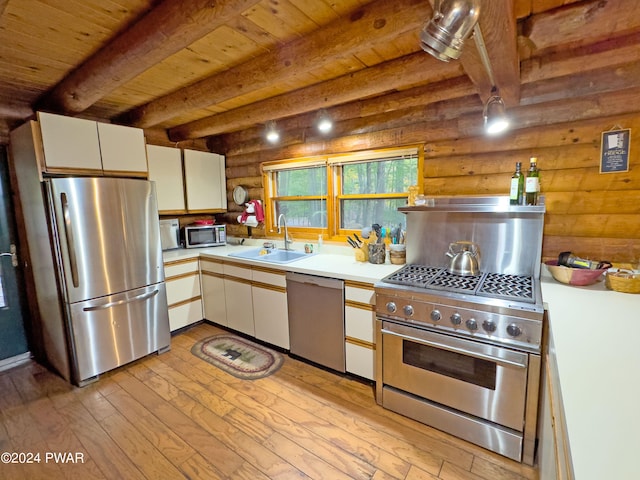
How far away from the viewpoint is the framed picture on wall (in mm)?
1781

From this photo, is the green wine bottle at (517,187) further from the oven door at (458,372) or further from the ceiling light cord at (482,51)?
the oven door at (458,372)

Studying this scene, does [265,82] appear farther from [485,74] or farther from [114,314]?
[114,314]

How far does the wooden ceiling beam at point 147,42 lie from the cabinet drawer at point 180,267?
60.9 inches

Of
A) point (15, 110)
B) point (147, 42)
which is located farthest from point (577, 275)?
point (15, 110)

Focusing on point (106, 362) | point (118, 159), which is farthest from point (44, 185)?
point (106, 362)

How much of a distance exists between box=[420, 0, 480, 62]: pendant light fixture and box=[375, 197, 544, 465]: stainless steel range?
124cm

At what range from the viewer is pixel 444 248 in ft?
7.48

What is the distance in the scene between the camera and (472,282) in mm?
1888

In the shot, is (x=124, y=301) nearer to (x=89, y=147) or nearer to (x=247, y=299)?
(x=247, y=299)

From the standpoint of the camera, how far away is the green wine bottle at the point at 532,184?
1911 mm

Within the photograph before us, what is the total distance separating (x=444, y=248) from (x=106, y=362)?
2.90m

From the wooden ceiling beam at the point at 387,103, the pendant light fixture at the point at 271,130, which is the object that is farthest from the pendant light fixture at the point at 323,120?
the pendant light fixture at the point at 271,130

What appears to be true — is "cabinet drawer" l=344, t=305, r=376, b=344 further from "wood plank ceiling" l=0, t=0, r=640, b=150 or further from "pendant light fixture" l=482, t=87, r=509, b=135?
"wood plank ceiling" l=0, t=0, r=640, b=150

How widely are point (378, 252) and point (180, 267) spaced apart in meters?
2.07
